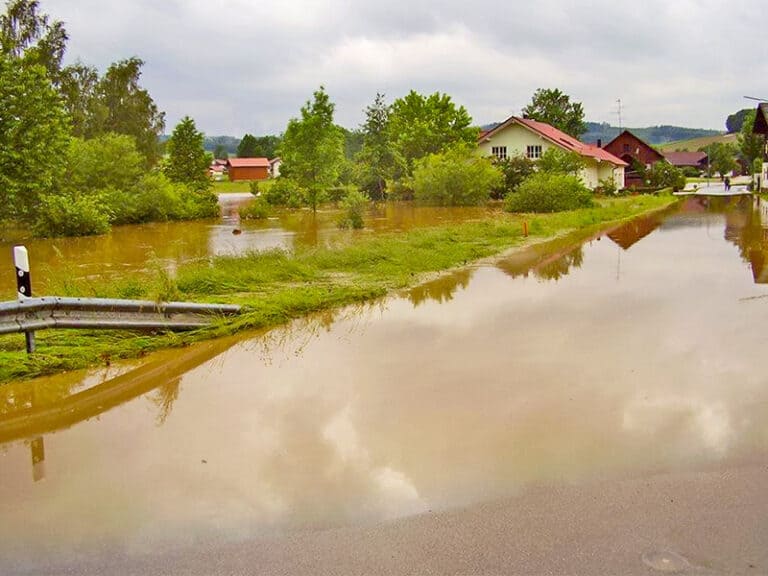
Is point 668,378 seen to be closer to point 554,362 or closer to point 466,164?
point 554,362

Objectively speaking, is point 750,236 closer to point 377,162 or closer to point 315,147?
point 315,147

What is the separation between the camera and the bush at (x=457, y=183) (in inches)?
1919

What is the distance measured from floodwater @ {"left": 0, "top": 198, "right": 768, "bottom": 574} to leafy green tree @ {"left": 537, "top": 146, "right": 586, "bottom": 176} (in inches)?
1652

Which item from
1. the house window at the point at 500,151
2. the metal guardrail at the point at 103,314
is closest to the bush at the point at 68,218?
the metal guardrail at the point at 103,314

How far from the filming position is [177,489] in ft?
18.2

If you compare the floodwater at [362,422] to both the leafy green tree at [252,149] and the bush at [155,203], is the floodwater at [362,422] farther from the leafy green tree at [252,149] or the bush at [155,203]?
the leafy green tree at [252,149]

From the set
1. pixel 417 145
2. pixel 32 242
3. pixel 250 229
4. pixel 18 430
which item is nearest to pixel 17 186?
pixel 32 242

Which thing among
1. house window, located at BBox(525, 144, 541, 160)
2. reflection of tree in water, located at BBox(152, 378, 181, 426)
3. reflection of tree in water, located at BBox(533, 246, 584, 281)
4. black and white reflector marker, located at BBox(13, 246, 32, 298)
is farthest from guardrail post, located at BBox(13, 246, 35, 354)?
house window, located at BBox(525, 144, 541, 160)

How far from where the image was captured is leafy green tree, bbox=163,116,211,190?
5016 cm

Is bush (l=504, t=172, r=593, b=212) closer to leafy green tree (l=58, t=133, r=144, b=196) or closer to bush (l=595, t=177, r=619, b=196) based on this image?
leafy green tree (l=58, t=133, r=144, b=196)

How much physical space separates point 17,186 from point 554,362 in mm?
24489

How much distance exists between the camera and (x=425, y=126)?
64.2 metres

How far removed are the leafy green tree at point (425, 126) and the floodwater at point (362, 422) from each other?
5367cm

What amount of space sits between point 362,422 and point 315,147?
3975 cm
